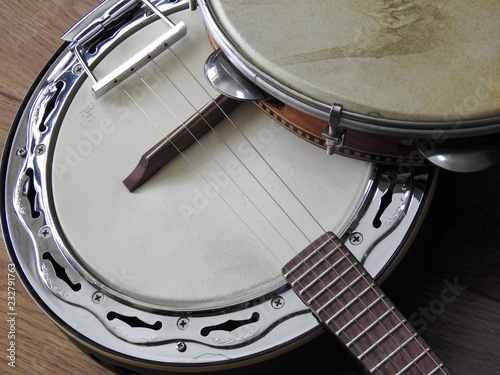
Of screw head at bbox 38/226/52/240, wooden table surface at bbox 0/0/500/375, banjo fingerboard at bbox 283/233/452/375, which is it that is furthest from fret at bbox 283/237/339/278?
screw head at bbox 38/226/52/240

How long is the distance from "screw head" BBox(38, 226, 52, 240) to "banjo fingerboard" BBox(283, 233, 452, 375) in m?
0.26

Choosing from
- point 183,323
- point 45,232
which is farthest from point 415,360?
point 45,232

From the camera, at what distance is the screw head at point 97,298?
2.45ft

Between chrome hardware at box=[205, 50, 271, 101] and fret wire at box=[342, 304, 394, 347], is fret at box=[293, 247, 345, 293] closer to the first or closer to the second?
fret wire at box=[342, 304, 394, 347]

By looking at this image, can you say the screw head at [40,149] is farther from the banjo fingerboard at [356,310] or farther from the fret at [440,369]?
the fret at [440,369]

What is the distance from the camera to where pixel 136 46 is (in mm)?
871

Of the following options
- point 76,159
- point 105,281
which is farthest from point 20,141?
point 105,281

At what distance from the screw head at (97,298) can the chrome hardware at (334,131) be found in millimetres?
274

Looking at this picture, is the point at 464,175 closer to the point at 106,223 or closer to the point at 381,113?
the point at 381,113

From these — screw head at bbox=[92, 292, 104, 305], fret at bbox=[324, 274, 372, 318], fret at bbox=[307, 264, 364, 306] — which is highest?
screw head at bbox=[92, 292, 104, 305]

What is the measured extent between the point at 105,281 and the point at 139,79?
24 cm

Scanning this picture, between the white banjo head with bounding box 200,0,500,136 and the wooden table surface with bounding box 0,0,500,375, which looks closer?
the white banjo head with bounding box 200,0,500,136

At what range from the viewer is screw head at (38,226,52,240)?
0.79 m

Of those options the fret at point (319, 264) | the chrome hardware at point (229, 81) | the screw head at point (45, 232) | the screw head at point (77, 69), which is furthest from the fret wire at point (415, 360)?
the screw head at point (77, 69)
